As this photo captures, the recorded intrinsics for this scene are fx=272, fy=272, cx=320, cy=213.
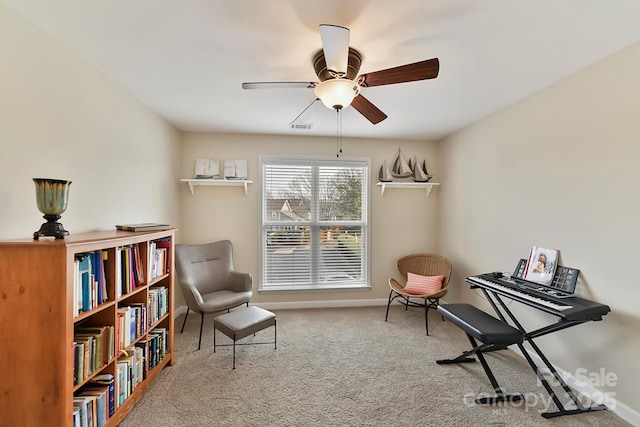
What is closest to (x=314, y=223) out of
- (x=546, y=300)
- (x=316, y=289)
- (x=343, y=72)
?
(x=316, y=289)

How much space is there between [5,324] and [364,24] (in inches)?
94.2

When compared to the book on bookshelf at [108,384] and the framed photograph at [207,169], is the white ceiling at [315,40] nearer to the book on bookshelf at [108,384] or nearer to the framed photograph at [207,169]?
the framed photograph at [207,169]

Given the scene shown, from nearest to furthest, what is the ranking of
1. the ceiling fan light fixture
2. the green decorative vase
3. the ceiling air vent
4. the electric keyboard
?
the green decorative vase, the ceiling fan light fixture, the electric keyboard, the ceiling air vent

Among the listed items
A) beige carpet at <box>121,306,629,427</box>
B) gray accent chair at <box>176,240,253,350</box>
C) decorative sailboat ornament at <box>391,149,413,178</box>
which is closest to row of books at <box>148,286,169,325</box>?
gray accent chair at <box>176,240,253,350</box>

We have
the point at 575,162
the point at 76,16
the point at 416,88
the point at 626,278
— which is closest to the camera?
the point at 76,16

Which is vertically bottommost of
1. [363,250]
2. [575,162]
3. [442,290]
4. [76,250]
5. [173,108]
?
[442,290]

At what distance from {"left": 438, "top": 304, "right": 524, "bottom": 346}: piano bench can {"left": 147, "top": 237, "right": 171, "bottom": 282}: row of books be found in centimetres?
249

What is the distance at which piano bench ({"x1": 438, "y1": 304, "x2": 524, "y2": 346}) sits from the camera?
193 centimetres

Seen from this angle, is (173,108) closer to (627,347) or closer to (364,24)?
(364,24)

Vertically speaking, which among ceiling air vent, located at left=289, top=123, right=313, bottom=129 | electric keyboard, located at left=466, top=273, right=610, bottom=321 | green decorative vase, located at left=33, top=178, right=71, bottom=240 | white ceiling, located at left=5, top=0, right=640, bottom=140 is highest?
white ceiling, located at left=5, top=0, right=640, bottom=140

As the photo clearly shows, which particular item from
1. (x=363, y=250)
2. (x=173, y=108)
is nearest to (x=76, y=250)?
(x=173, y=108)

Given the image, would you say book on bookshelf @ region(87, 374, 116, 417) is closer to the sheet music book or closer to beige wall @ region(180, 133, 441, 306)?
beige wall @ region(180, 133, 441, 306)

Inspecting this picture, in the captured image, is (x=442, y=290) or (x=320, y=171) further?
(x=320, y=171)

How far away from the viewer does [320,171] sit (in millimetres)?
3893
